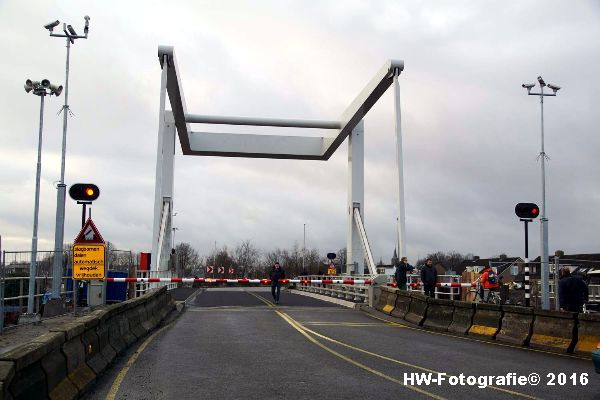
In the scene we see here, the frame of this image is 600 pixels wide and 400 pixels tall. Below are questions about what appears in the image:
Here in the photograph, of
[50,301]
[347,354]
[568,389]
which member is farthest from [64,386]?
[50,301]

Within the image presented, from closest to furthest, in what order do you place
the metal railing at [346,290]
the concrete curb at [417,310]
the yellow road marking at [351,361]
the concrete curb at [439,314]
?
1. the yellow road marking at [351,361]
2. the concrete curb at [439,314]
3. the concrete curb at [417,310]
4. the metal railing at [346,290]

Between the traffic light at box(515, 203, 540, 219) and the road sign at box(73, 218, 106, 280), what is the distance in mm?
10864

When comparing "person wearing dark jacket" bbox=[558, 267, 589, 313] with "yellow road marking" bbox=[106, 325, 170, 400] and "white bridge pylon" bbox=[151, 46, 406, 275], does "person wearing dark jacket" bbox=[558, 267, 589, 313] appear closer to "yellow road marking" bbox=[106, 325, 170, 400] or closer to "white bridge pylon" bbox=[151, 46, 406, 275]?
"yellow road marking" bbox=[106, 325, 170, 400]

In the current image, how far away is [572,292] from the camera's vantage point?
1318 centimetres

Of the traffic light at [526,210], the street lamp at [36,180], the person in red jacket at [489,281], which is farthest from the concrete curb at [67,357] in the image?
the person in red jacket at [489,281]

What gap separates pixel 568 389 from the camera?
27.3 ft

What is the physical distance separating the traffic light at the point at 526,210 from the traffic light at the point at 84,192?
1138cm

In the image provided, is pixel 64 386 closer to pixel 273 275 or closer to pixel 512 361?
pixel 512 361

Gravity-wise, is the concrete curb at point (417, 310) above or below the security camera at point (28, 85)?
below

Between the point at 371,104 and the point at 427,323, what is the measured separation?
13.9 meters

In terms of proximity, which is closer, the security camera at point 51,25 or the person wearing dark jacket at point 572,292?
the person wearing dark jacket at point 572,292

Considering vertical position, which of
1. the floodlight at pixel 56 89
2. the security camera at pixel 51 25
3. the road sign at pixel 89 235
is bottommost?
the road sign at pixel 89 235

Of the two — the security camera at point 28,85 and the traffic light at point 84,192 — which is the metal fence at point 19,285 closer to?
the traffic light at point 84,192

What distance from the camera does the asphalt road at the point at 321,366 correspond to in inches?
311
